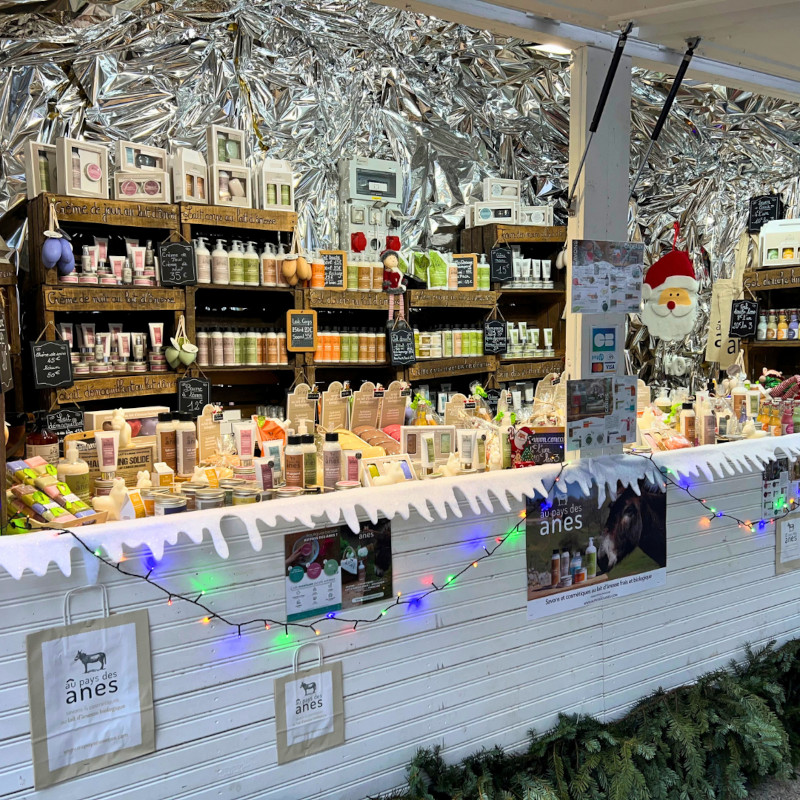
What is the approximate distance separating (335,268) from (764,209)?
4177mm

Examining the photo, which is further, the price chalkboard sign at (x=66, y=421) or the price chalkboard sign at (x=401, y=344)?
the price chalkboard sign at (x=401, y=344)

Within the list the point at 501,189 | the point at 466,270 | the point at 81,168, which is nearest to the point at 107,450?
the point at 81,168

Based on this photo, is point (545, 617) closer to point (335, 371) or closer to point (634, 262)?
point (634, 262)

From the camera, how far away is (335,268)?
529 cm

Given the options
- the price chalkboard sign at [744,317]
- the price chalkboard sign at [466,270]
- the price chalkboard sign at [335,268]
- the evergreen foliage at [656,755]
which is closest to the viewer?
the evergreen foliage at [656,755]

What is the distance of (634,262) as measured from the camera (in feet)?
8.97

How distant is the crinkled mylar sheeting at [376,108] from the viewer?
15.3 ft

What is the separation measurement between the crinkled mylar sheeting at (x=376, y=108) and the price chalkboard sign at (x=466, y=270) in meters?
0.43

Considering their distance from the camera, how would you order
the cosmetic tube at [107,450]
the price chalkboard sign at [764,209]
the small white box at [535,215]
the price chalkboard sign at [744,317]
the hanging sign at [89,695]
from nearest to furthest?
the hanging sign at [89,695]
the cosmetic tube at [107,450]
the small white box at [535,215]
the price chalkboard sign at [744,317]
the price chalkboard sign at [764,209]

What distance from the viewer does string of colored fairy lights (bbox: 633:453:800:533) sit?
2.85 metres

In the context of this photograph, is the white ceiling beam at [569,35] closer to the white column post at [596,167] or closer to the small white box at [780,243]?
the white column post at [596,167]

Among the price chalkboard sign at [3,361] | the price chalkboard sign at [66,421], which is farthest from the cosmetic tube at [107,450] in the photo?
the price chalkboard sign at [66,421]

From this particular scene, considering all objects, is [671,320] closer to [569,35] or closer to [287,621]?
[569,35]

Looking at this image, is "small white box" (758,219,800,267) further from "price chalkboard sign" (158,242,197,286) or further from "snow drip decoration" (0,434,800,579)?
"price chalkboard sign" (158,242,197,286)
